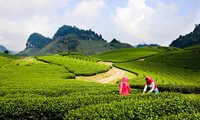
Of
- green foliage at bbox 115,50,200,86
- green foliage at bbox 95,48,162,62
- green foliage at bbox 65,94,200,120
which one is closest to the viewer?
green foliage at bbox 65,94,200,120

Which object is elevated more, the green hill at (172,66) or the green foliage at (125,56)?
the green foliage at (125,56)

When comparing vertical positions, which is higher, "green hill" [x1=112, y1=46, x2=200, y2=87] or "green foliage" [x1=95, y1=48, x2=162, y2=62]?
"green foliage" [x1=95, y1=48, x2=162, y2=62]

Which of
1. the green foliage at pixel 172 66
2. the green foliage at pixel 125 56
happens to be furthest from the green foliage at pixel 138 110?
the green foliage at pixel 125 56

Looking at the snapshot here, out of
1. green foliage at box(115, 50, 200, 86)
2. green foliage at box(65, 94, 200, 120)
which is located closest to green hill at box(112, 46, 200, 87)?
green foliage at box(115, 50, 200, 86)

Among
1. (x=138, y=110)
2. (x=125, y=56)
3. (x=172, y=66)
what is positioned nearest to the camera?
(x=138, y=110)

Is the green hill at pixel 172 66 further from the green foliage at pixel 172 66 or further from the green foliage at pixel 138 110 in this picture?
the green foliage at pixel 138 110

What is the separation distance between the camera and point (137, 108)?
62.4 ft

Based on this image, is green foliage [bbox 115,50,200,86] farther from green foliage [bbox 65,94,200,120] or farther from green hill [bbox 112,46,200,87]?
green foliage [bbox 65,94,200,120]

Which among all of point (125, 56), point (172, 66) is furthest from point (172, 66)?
point (125, 56)

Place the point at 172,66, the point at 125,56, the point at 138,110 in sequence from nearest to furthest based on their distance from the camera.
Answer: the point at 138,110, the point at 172,66, the point at 125,56

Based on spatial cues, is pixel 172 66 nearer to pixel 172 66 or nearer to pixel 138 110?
pixel 172 66

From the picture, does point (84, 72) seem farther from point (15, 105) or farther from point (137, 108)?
point (137, 108)

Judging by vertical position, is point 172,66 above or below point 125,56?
below

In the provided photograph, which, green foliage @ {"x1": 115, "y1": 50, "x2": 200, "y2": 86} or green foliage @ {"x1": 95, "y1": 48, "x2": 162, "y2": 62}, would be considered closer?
green foliage @ {"x1": 115, "y1": 50, "x2": 200, "y2": 86}
